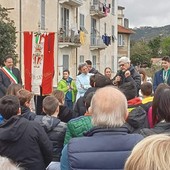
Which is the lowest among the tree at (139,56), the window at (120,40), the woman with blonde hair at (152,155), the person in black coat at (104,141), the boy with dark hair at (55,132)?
the boy with dark hair at (55,132)

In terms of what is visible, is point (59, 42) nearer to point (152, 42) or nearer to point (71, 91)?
point (71, 91)

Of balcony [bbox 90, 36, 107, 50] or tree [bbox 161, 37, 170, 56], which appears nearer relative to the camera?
balcony [bbox 90, 36, 107, 50]

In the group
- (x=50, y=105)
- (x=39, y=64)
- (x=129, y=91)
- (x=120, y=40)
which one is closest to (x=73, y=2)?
(x=39, y=64)

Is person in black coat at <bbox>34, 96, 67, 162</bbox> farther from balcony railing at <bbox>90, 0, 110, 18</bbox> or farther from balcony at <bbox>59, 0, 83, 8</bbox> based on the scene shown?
balcony railing at <bbox>90, 0, 110, 18</bbox>

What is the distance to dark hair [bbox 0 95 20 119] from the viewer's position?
505 cm

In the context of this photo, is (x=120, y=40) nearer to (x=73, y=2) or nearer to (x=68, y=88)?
(x=73, y=2)

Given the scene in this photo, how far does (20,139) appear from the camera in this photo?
486cm

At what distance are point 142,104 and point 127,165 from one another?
13.8 ft

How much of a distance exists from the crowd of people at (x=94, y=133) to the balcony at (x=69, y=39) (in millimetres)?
22334

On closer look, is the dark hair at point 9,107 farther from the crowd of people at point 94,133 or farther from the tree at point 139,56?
the tree at point 139,56

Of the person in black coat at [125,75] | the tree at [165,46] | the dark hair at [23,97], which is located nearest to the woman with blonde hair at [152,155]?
the dark hair at [23,97]

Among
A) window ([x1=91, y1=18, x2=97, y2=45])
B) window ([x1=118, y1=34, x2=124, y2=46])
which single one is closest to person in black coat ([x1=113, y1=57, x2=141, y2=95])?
window ([x1=91, y1=18, x2=97, y2=45])

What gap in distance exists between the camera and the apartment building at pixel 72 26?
25398 millimetres

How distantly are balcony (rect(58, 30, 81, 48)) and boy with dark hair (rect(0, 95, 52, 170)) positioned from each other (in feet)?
81.7
